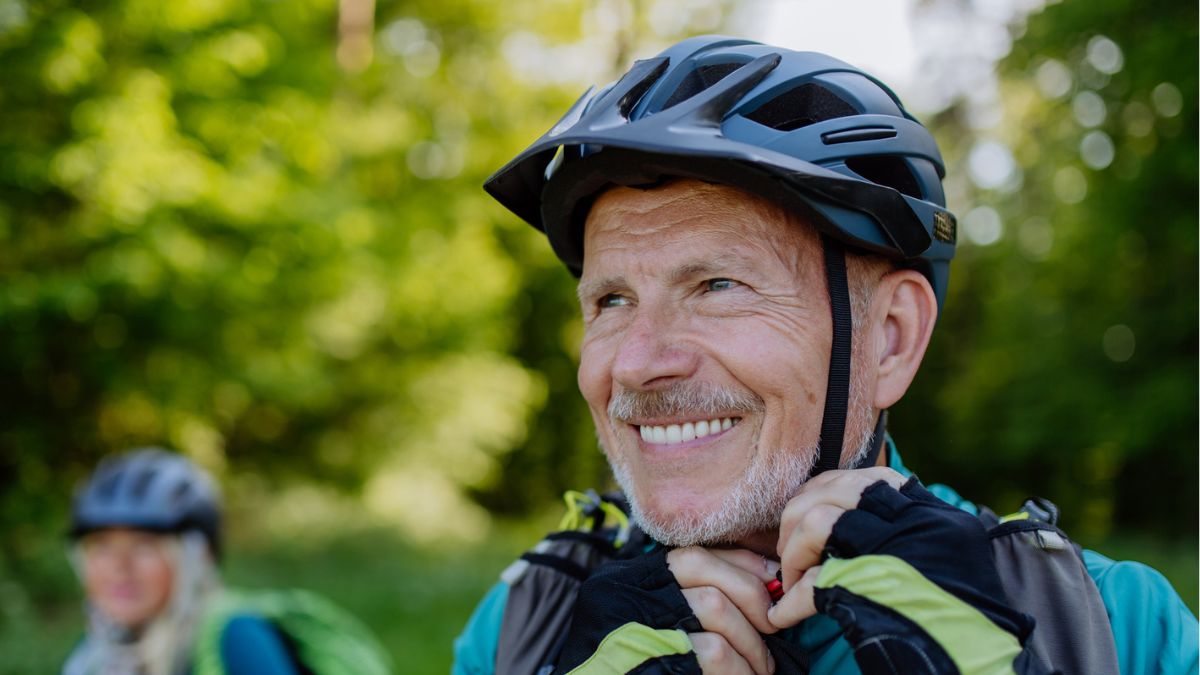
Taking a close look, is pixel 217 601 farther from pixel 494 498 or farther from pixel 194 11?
pixel 494 498

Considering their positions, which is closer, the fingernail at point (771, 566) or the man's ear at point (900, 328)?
the fingernail at point (771, 566)

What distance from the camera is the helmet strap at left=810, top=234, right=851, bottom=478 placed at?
2.12m

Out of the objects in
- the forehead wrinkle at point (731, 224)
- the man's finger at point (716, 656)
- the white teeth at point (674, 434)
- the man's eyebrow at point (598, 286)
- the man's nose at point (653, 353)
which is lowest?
the man's finger at point (716, 656)

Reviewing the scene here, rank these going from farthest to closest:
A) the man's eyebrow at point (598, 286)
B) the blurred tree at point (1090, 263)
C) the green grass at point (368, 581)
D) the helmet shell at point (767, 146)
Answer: the blurred tree at point (1090, 263) < the green grass at point (368, 581) < the man's eyebrow at point (598, 286) < the helmet shell at point (767, 146)

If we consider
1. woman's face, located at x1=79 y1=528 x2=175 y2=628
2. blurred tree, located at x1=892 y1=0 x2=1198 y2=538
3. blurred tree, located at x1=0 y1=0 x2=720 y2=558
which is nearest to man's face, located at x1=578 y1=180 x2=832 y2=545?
woman's face, located at x1=79 y1=528 x2=175 y2=628

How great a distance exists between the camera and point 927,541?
5.61ft

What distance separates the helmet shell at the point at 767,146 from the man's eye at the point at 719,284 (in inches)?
8.0

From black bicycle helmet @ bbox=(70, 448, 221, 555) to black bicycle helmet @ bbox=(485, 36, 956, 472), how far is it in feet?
11.4

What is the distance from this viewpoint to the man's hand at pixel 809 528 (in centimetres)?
181

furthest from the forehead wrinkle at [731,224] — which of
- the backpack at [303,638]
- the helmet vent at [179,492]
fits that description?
the helmet vent at [179,492]

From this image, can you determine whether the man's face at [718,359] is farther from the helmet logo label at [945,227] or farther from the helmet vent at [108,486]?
the helmet vent at [108,486]

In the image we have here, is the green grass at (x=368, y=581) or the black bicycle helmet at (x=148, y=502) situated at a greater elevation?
the black bicycle helmet at (x=148, y=502)

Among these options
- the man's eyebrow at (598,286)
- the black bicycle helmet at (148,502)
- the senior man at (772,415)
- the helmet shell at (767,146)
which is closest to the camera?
the senior man at (772,415)

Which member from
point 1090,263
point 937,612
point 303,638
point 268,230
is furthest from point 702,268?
point 1090,263
